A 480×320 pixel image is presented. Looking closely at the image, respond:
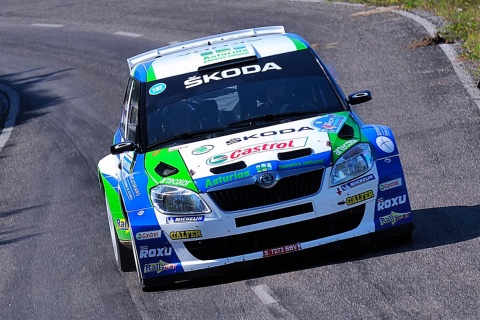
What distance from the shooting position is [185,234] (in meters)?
8.20

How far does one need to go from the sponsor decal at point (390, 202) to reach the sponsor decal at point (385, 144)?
0.36 metres

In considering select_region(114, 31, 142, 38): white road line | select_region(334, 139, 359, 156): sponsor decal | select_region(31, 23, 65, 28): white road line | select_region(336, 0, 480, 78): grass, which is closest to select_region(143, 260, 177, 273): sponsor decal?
select_region(334, 139, 359, 156): sponsor decal

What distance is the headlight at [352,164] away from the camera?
26.9ft

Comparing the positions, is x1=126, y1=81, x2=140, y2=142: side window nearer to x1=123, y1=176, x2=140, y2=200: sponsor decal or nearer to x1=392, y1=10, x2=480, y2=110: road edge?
x1=123, y1=176, x2=140, y2=200: sponsor decal

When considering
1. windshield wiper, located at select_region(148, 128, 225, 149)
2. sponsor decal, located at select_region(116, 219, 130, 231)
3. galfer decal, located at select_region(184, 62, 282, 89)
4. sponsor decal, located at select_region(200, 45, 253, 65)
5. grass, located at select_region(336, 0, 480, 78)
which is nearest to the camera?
sponsor decal, located at select_region(116, 219, 130, 231)

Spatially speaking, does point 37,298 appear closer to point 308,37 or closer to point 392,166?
point 392,166

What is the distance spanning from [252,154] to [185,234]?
767mm

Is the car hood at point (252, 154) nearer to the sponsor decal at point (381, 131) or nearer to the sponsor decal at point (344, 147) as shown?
the sponsor decal at point (344, 147)

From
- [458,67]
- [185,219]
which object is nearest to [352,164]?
[185,219]

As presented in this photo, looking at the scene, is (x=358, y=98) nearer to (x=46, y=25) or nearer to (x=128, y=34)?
(x=128, y=34)

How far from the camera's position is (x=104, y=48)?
77.6 feet

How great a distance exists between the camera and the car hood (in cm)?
813

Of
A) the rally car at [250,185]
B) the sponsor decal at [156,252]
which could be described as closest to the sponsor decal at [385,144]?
the rally car at [250,185]

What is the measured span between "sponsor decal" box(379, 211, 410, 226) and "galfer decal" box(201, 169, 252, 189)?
1076mm
